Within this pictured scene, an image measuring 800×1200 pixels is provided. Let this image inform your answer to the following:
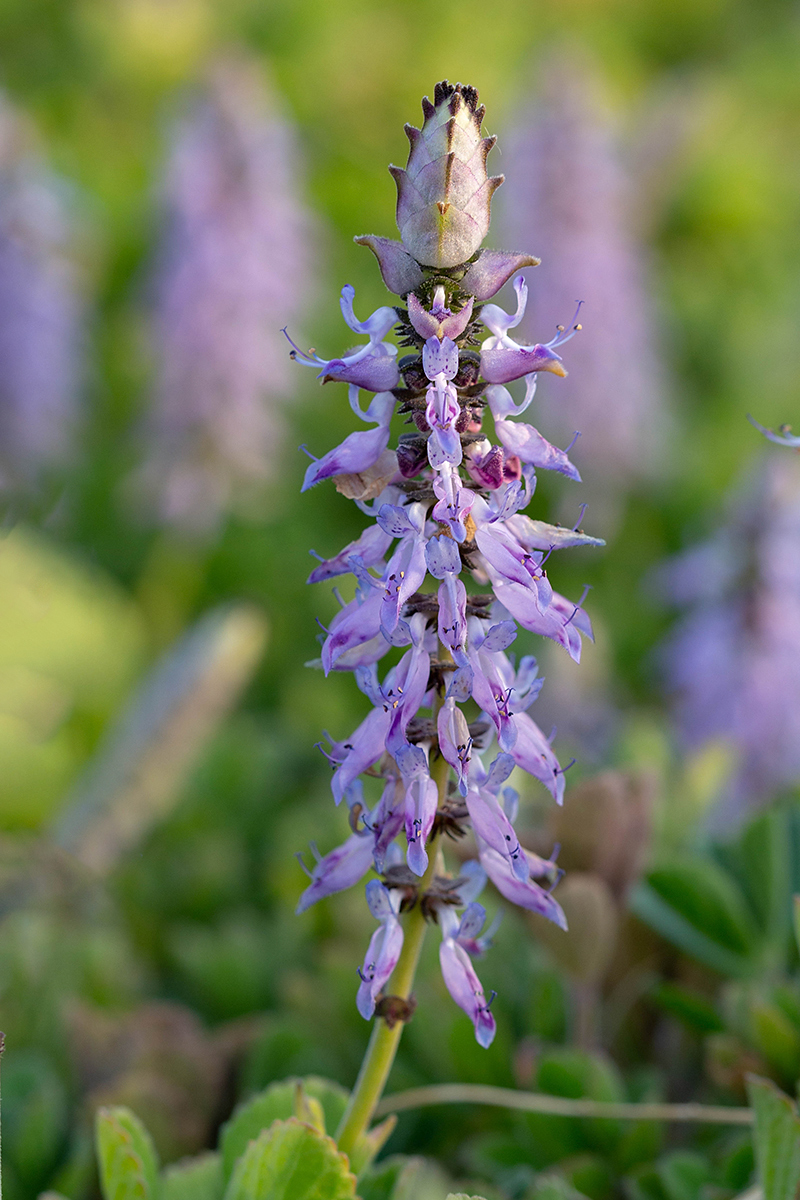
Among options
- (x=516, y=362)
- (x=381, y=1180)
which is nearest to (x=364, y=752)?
(x=516, y=362)

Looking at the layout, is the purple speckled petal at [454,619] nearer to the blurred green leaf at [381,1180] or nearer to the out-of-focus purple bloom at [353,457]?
the out-of-focus purple bloom at [353,457]

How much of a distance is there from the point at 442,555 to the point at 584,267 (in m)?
2.77

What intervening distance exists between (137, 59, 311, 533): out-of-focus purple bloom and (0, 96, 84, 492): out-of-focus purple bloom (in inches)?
11.1

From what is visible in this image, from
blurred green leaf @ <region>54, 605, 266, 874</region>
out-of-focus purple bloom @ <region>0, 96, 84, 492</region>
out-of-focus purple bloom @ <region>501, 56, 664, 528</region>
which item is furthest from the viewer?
out-of-focus purple bloom @ <region>501, 56, 664, 528</region>

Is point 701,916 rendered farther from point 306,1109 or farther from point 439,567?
point 439,567

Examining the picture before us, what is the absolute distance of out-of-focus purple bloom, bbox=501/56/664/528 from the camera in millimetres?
3289

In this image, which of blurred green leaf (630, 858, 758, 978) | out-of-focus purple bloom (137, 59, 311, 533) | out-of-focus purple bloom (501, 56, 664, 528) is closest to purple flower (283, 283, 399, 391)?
blurred green leaf (630, 858, 758, 978)

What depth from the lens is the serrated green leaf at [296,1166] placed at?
766mm

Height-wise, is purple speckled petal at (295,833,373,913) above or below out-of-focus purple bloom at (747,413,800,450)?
below

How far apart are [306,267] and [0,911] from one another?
2286 mm

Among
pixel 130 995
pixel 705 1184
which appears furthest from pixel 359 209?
pixel 705 1184

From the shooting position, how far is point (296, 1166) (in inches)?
30.5

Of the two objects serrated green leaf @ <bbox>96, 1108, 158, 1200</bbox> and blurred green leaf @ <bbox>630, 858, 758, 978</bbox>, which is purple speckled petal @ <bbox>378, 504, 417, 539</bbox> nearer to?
serrated green leaf @ <bbox>96, 1108, 158, 1200</bbox>

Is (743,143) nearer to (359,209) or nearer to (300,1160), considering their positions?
(359,209)
